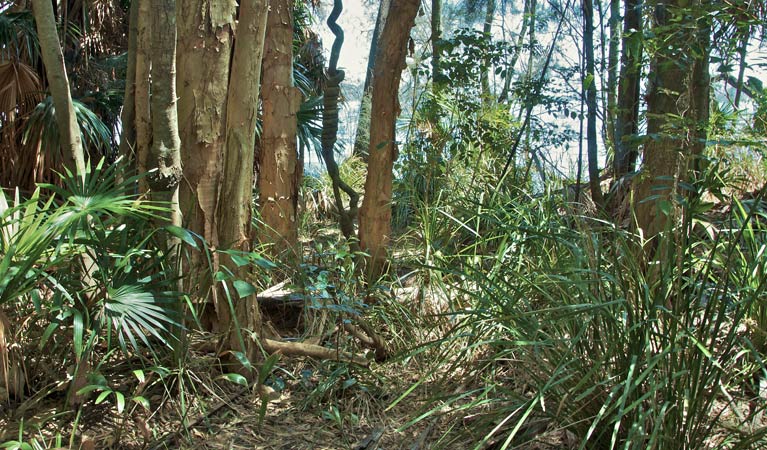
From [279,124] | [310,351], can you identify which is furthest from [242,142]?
[279,124]

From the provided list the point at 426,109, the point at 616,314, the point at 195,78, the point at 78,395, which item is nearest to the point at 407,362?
the point at 616,314

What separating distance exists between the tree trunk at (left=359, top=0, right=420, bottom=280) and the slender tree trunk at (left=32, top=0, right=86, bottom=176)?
1723 mm

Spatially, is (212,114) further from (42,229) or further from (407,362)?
(407,362)

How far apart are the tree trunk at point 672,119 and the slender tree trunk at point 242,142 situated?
1.67 meters

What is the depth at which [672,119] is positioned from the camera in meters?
2.80

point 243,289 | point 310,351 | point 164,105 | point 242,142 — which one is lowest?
point 310,351

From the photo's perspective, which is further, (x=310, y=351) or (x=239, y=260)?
(x=310, y=351)

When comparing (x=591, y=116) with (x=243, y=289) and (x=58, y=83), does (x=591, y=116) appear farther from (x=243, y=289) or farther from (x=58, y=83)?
(x=58, y=83)

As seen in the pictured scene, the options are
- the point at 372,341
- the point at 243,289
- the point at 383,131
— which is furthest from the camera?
the point at 383,131

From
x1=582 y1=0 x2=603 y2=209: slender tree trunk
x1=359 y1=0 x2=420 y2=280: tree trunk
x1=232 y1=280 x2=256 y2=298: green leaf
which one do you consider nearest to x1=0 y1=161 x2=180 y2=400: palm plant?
x1=232 y1=280 x2=256 y2=298: green leaf

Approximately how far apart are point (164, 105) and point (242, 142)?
0.42 meters

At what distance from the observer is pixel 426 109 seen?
5613 mm

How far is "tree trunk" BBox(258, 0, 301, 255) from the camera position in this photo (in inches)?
168

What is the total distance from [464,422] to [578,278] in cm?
76
